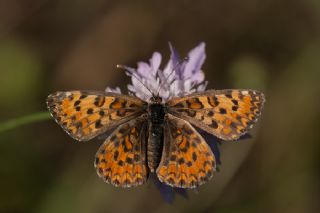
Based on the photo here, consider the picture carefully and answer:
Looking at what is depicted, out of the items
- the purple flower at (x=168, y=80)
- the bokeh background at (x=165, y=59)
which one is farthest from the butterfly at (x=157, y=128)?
the bokeh background at (x=165, y=59)

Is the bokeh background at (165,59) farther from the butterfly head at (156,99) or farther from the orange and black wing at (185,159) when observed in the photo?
the orange and black wing at (185,159)

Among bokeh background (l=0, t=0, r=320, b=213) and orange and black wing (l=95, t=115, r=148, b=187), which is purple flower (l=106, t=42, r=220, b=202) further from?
bokeh background (l=0, t=0, r=320, b=213)

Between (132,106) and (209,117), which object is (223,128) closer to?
(209,117)

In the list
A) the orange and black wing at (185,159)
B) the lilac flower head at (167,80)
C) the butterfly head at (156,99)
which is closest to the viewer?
the orange and black wing at (185,159)

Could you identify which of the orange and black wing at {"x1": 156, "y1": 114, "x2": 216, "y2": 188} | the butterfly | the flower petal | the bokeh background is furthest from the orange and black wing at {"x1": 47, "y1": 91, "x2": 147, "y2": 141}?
the bokeh background

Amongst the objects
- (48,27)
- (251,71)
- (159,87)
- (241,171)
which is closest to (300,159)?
(241,171)

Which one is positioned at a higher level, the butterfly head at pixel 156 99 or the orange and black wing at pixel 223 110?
the orange and black wing at pixel 223 110

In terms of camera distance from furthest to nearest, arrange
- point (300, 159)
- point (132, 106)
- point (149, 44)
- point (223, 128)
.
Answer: point (149, 44)
point (300, 159)
point (132, 106)
point (223, 128)
